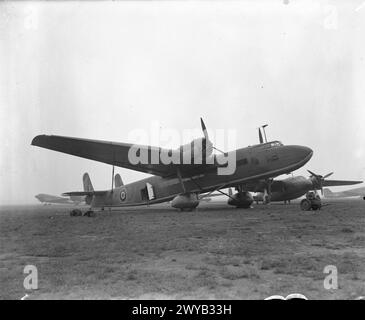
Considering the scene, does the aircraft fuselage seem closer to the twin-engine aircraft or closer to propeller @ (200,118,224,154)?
the twin-engine aircraft

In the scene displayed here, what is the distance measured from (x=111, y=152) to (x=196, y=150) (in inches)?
185

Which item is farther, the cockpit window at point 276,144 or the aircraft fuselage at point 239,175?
the cockpit window at point 276,144

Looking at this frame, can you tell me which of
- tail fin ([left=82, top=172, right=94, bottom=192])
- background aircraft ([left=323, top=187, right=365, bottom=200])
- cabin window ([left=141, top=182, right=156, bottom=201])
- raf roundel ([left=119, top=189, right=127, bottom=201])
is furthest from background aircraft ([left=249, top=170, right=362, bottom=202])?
background aircraft ([left=323, top=187, right=365, bottom=200])

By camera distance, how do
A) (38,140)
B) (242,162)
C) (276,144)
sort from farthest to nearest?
(242,162), (276,144), (38,140)

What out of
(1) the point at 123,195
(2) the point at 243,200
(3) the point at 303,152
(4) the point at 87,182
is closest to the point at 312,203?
(3) the point at 303,152

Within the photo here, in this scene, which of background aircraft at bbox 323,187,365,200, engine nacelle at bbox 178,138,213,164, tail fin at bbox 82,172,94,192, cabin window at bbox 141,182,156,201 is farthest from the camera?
background aircraft at bbox 323,187,365,200

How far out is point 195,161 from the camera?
64.2ft

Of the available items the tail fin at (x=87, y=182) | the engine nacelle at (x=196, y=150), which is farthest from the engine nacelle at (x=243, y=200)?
the tail fin at (x=87, y=182)

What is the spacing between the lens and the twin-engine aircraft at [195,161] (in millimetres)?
18812

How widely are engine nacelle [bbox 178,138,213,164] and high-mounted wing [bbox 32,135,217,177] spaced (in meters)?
0.75

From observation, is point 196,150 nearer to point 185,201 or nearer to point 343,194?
point 185,201

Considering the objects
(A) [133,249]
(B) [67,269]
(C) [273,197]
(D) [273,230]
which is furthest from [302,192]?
(B) [67,269]

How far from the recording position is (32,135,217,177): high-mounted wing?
17.2 metres

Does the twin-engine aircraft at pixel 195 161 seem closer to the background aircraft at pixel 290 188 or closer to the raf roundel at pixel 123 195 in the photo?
the raf roundel at pixel 123 195
